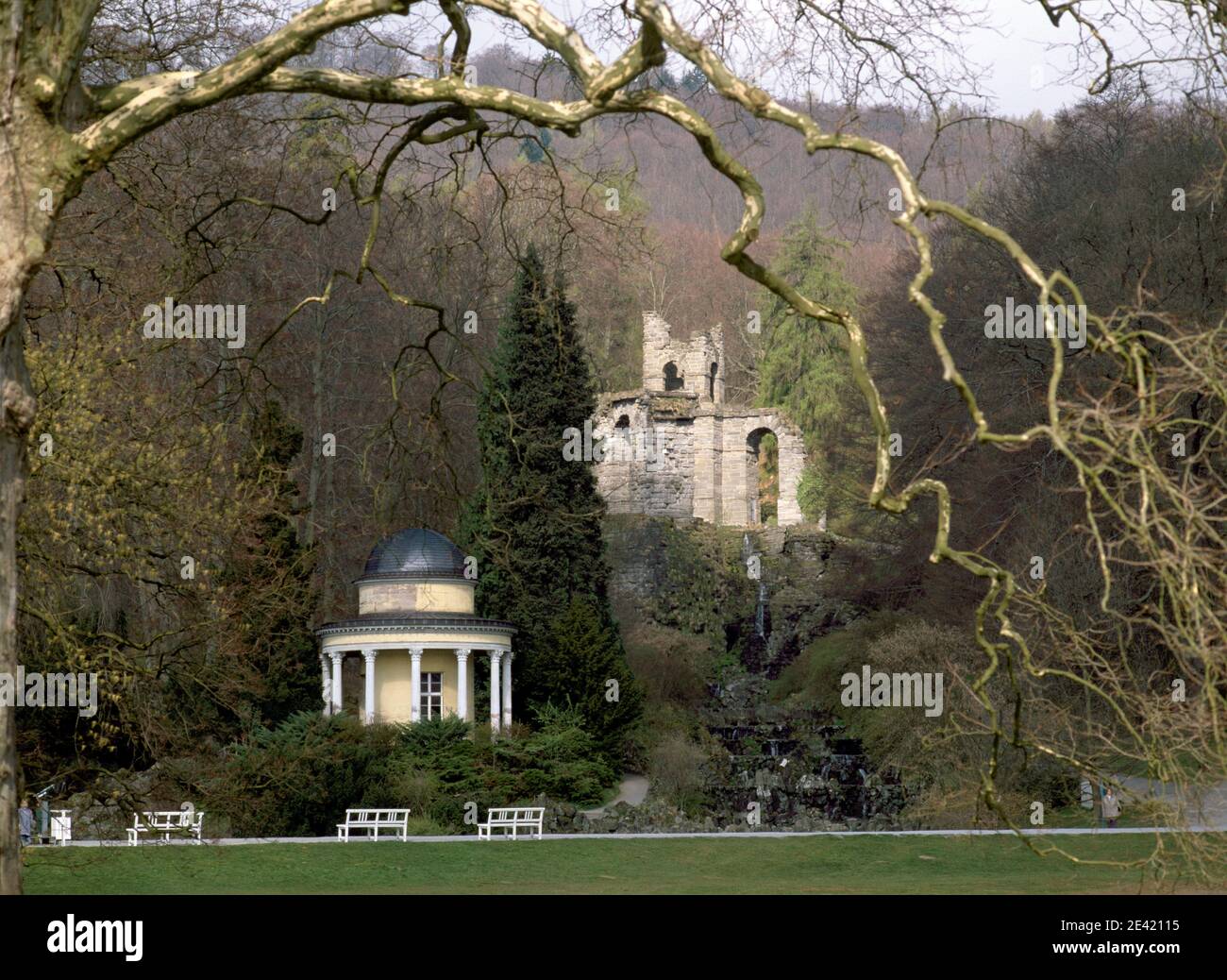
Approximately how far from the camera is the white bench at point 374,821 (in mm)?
24702

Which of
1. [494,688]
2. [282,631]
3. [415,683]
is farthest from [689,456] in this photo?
[282,631]

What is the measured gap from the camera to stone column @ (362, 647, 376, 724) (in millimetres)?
33344

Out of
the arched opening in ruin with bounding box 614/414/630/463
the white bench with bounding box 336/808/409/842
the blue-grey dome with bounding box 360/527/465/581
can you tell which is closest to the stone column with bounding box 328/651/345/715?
the blue-grey dome with bounding box 360/527/465/581

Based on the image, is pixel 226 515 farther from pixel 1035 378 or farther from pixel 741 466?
pixel 741 466

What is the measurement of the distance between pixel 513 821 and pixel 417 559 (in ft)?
30.8

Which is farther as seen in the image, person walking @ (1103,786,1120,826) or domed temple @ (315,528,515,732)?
domed temple @ (315,528,515,732)

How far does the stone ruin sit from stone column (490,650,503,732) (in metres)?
21.3

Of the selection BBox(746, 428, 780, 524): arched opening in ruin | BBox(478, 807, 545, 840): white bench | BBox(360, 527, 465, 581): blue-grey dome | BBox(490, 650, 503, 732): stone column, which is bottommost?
BBox(478, 807, 545, 840): white bench

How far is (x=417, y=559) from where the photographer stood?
34.0 metres

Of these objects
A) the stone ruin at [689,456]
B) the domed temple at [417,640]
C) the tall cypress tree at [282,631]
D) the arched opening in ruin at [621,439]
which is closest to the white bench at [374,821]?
the tall cypress tree at [282,631]

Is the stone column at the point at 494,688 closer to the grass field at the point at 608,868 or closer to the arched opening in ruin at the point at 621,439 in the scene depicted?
the grass field at the point at 608,868

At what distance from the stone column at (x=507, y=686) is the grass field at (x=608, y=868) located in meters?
9.53

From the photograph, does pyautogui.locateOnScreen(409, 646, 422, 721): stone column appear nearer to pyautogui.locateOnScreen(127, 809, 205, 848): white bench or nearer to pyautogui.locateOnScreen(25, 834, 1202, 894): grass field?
pyautogui.locateOnScreen(127, 809, 205, 848): white bench

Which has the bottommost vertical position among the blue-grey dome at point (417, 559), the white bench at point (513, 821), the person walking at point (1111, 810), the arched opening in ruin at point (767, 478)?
the white bench at point (513, 821)
